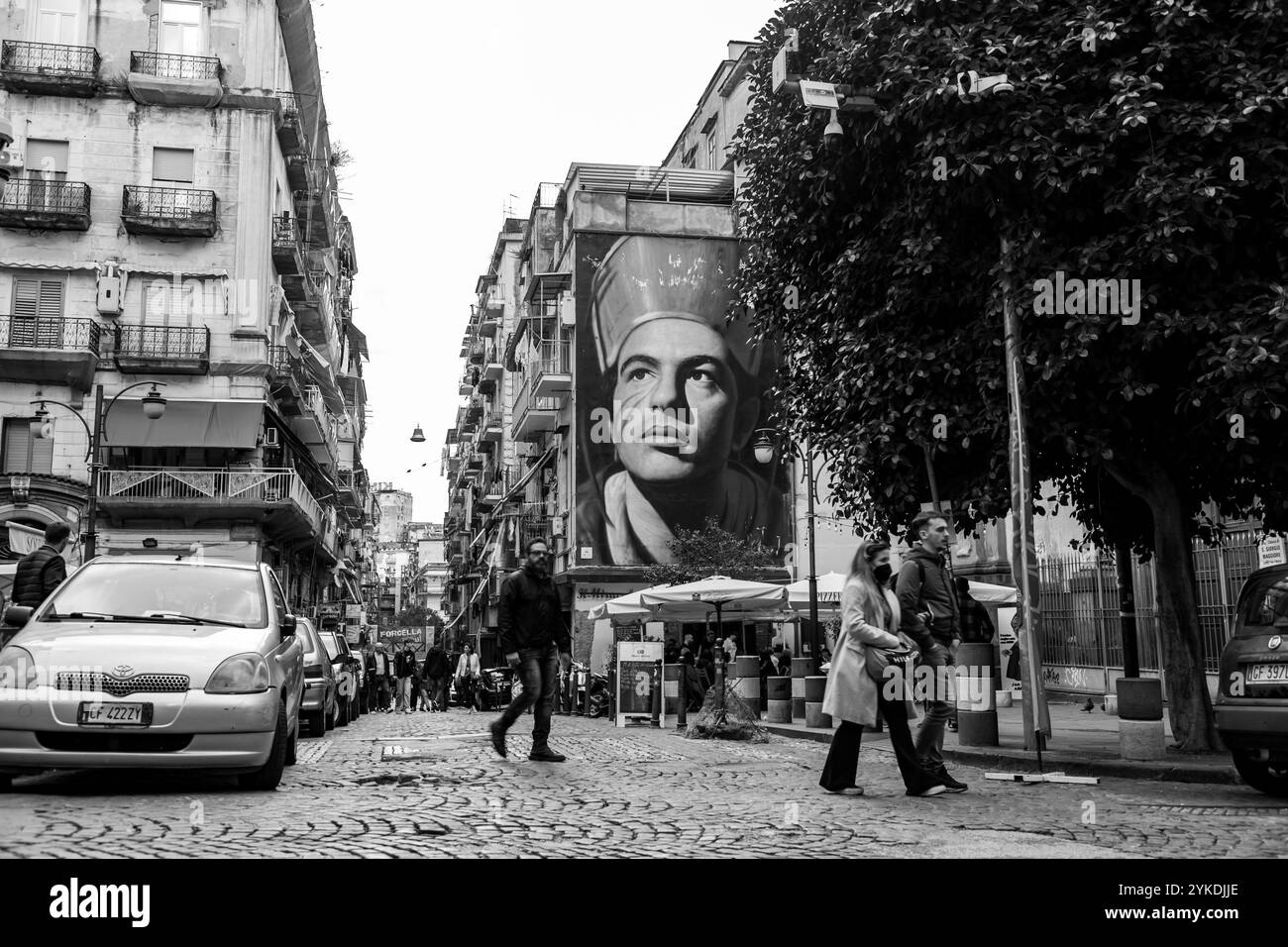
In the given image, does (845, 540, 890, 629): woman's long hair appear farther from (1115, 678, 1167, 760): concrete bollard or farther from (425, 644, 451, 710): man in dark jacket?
(425, 644, 451, 710): man in dark jacket

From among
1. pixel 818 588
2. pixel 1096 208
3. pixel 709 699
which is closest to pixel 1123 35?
pixel 1096 208

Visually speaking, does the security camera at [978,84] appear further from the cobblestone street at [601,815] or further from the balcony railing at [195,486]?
the balcony railing at [195,486]

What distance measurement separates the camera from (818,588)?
2508 centimetres

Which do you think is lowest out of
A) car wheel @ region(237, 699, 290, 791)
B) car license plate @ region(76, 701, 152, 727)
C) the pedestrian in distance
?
the pedestrian in distance

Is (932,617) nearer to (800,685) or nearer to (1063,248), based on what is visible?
(1063,248)

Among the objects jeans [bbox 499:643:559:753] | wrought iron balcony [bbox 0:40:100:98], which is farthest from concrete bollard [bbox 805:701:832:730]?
wrought iron balcony [bbox 0:40:100:98]

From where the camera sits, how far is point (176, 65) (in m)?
38.6

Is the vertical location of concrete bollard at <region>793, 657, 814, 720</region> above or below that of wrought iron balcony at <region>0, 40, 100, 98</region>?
below

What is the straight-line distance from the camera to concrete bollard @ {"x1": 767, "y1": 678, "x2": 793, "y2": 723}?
773 inches

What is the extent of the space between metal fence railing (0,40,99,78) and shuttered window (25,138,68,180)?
2019mm

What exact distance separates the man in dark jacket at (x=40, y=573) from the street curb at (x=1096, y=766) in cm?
834

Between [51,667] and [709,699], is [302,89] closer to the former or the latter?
[709,699]

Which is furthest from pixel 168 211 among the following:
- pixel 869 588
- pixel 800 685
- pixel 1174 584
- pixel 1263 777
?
pixel 1263 777

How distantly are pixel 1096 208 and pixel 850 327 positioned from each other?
270cm
